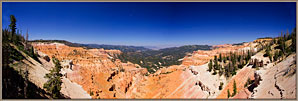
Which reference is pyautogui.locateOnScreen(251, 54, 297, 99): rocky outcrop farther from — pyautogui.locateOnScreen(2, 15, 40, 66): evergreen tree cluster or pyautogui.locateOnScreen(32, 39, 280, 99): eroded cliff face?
pyautogui.locateOnScreen(2, 15, 40, 66): evergreen tree cluster

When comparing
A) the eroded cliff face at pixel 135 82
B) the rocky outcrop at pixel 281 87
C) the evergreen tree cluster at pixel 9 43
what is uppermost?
the evergreen tree cluster at pixel 9 43

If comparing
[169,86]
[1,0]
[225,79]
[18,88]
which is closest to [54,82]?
[18,88]

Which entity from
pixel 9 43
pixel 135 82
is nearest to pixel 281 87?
pixel 9 43

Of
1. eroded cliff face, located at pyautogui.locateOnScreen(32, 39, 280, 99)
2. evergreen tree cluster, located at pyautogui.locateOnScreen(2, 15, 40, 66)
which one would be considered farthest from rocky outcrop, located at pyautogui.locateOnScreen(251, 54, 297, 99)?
evergreen tree cluster, located at pyautogui.locateOnScreen(2, 15, 40, 66)

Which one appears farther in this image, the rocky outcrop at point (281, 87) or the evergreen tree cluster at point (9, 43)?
the rocky outcrop at point (281, 87)

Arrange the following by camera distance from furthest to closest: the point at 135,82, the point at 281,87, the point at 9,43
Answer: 1. the point at 135,82
2. the point at 9,43
3. the point at 281,87

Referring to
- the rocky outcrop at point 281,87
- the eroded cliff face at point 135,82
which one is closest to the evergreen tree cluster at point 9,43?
the eroded cliff face at point 135,82

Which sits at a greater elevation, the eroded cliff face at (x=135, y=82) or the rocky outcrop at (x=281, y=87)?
the rocky outcrop at (x=281, y=87)

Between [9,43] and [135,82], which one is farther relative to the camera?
[135,82]

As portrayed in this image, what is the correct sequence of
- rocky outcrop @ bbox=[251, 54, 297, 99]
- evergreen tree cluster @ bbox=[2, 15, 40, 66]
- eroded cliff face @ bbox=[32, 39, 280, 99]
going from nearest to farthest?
evergreen tree cluster @ bbox=[2, 15, 40, 66] < rocky outcrop @ bbox=[251, 54, 297, 99] < eroded cliff face @ bbox=[32, 39, 280, 99]

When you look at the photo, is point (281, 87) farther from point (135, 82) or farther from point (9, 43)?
point (135, 82)

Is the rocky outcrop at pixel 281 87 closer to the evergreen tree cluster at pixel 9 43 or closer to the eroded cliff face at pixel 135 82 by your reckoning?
the eroded cliff face at pixel 135 82

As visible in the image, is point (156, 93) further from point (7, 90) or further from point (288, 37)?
point (288, 37)
